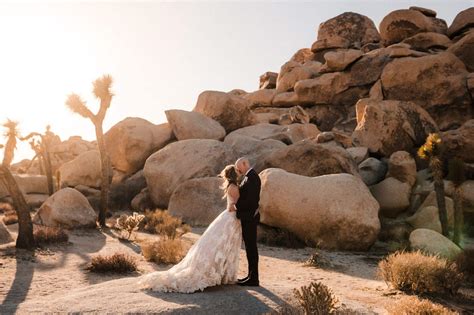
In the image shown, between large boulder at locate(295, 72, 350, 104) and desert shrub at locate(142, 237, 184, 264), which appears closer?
desert shrub at locate(142, 237, 184, 264)

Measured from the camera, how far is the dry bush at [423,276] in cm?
870

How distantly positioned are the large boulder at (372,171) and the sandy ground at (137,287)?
6933 millimetres

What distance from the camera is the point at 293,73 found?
4097 centimetres

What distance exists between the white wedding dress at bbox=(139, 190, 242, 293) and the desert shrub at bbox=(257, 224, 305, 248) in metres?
7.31

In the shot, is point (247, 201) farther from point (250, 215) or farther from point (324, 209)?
point (324, 209)

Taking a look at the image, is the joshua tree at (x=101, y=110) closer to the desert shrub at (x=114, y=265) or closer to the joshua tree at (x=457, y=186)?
the desert shrub at (x=114, y=265)

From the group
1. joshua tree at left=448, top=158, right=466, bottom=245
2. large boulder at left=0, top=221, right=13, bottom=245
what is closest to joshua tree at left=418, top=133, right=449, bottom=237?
joshua tree at left=448, top=158, right=466, bottom=245

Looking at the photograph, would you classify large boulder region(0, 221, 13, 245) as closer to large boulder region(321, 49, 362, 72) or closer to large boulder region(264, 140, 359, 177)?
large boulder region(264, 140, 359, 177)

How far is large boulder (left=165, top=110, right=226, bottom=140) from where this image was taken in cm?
2680

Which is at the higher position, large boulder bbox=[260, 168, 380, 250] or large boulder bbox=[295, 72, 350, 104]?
large boulder bbox=[295, 72, 350, 104]

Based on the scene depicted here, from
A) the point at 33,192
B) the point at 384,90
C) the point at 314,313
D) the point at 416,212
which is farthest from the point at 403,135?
the point at 33,192

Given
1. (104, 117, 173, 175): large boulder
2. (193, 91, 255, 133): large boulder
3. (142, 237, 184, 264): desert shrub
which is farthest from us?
(193, 91, 255, 133): large boulder

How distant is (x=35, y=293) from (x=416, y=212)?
14875 mm

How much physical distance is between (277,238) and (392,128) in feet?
36.5
